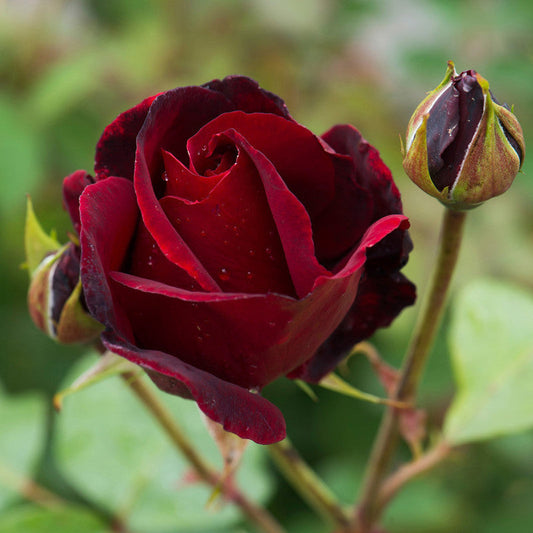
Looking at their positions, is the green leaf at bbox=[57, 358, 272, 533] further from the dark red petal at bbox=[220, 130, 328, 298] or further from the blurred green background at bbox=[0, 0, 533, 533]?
the dark red petal at bbox=[220, 130, 328, 298]

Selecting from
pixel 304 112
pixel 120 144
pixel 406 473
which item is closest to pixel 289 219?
pixel 120 144

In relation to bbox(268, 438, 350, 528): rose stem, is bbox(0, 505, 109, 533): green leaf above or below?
below

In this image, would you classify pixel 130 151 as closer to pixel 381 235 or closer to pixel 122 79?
pixel 381 235

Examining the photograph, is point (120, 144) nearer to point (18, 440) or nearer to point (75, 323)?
point (75, 323)

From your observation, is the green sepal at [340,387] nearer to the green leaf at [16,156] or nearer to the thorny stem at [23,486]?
the thorny stem at [23,486]

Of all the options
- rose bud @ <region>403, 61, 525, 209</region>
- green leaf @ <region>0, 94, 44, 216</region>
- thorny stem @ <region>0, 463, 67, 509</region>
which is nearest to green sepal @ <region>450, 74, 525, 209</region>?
rose bud @ <region>403, 61, 525, 209</region>

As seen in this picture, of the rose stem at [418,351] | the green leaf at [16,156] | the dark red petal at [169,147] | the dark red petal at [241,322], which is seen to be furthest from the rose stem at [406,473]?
the green leaf at [16,156]
